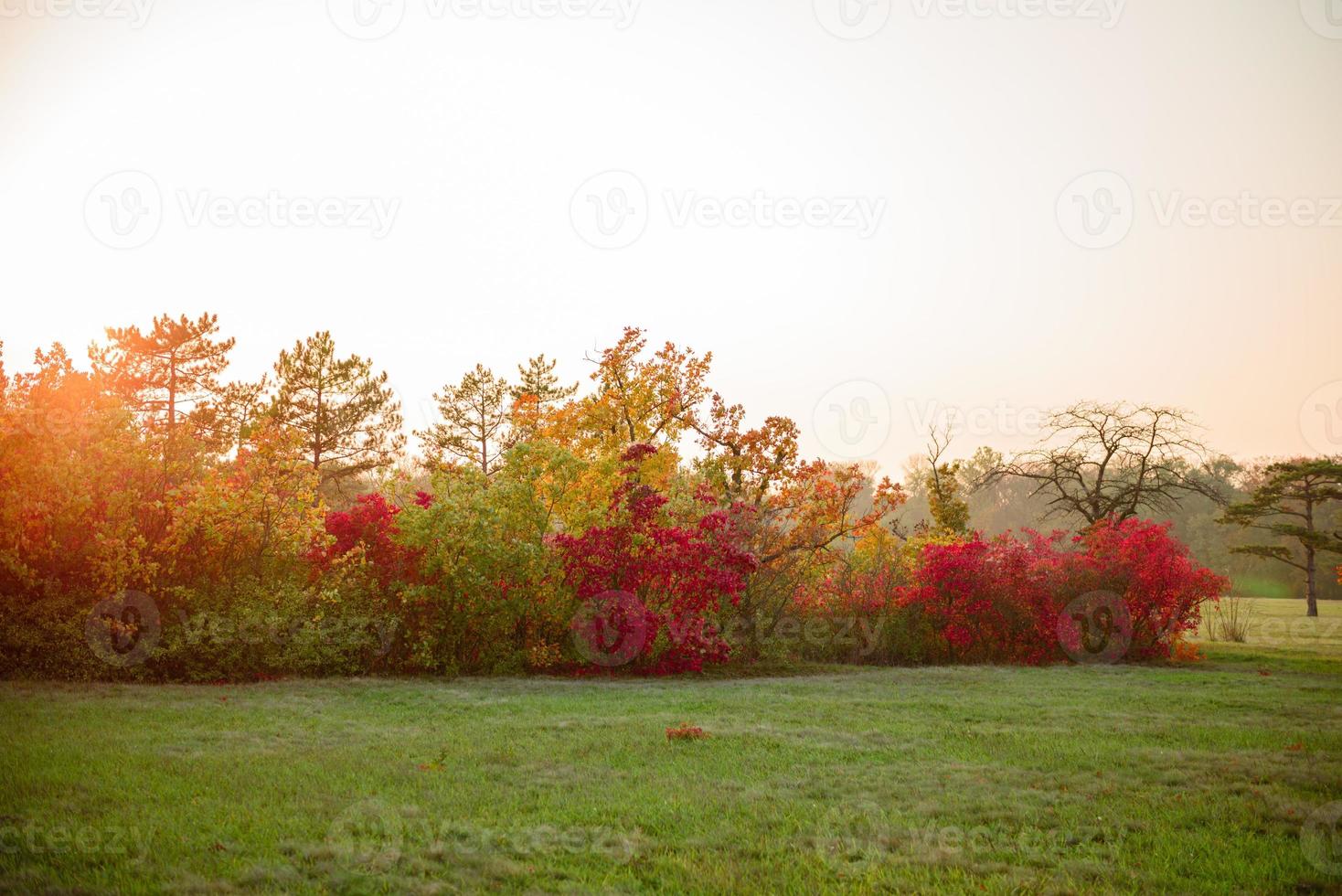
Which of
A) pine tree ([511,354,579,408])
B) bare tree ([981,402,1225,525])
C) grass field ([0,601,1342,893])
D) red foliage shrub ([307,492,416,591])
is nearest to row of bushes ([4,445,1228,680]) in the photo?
red foliage shrub ([307,492,416,591])

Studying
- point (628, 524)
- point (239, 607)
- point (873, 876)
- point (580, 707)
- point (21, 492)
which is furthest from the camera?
point (628, 524)

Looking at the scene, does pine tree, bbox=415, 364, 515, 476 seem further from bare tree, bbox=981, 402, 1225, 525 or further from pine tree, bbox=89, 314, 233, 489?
bare tree, bbox=981, 402, 1225, 525

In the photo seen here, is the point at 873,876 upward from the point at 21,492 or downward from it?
downward

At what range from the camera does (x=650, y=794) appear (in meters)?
5.78

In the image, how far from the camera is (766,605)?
15648 millimetres

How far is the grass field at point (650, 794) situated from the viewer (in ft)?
14.0

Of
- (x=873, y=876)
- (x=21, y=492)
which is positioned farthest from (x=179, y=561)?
(x=873, y=876)

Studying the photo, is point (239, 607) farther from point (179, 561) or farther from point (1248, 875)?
point (1248, 875)

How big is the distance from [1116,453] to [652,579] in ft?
69.0

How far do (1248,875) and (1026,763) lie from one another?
2.54m

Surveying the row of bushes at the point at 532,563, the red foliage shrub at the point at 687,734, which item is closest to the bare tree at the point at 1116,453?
the row of bushes at the point at 532,563

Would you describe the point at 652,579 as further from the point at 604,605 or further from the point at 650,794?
the point at 650,794

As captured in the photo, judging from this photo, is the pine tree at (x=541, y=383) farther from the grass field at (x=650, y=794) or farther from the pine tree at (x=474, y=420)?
the grass field at (x=650, y=794)

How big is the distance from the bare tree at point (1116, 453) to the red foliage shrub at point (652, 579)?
16580mm
